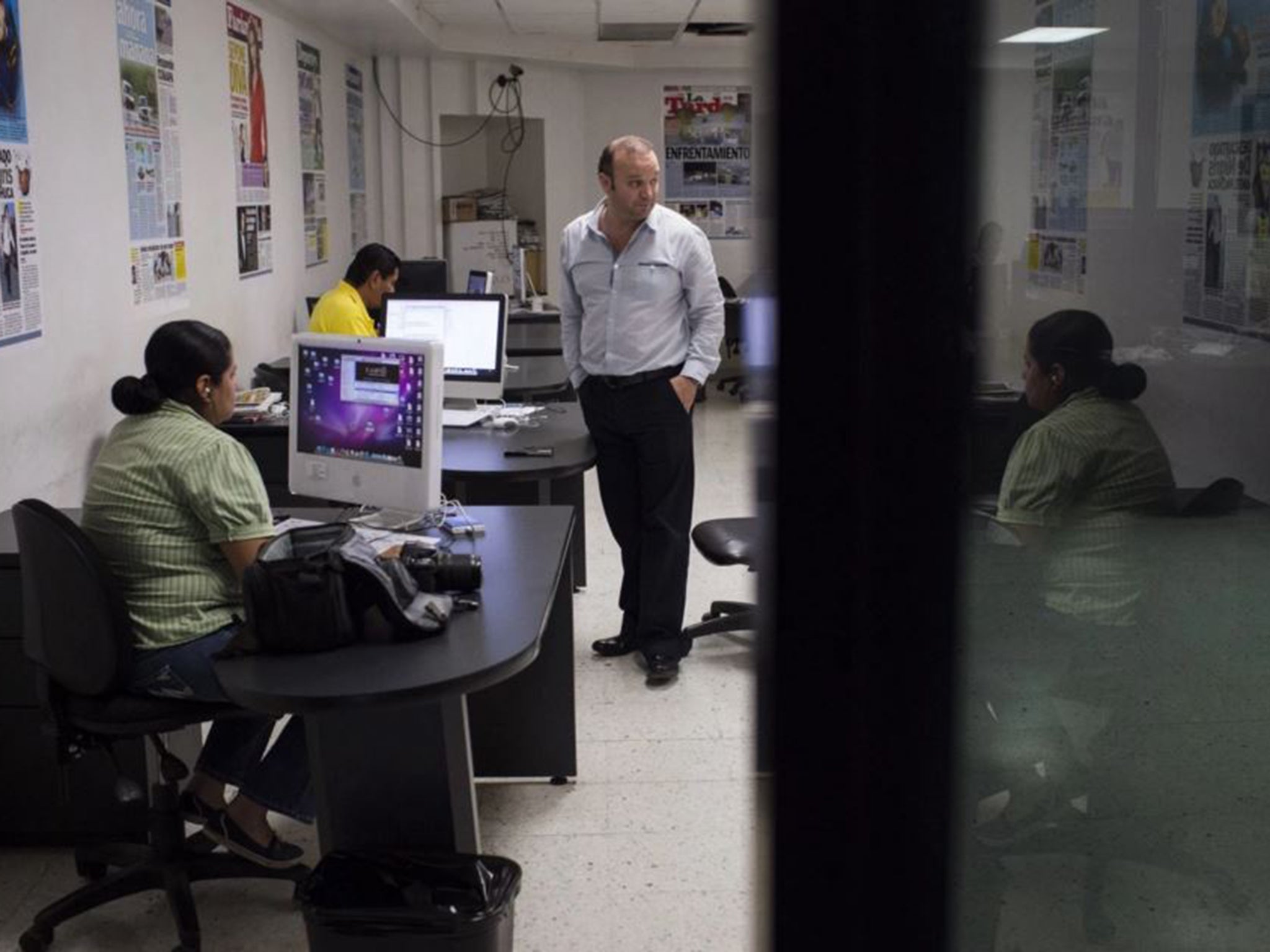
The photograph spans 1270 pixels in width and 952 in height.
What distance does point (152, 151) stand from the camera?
4.81m

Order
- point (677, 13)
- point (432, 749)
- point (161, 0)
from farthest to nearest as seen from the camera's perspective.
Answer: point (677, 13), point (161, 0), point (432, 749)

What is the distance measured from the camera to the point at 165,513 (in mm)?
2807

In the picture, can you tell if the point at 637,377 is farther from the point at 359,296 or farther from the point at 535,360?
the point at 535,360

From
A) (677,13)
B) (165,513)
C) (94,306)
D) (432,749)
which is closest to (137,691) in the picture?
(165,513)

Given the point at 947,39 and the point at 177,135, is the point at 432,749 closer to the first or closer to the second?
the point at 947,39

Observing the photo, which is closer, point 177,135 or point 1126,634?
point 1126,634

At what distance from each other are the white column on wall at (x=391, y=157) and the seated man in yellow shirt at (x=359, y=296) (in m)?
3.92

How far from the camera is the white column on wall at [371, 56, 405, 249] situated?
369 inches

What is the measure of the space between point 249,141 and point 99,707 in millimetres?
3801

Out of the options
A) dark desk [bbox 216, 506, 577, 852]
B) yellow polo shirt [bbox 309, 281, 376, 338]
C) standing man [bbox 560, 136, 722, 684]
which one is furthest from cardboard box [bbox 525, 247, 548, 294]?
dark desk [bbox 216, 506, 577, 852]

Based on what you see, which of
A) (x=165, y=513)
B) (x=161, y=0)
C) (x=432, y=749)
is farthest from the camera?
(x=161, y=0)

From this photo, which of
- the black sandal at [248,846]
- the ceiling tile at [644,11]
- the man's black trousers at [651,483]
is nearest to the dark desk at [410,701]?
the black sandal at [248,846]

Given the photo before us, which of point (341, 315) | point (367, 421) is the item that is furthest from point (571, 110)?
point (367, 421)

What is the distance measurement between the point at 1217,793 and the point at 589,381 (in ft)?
12.5
